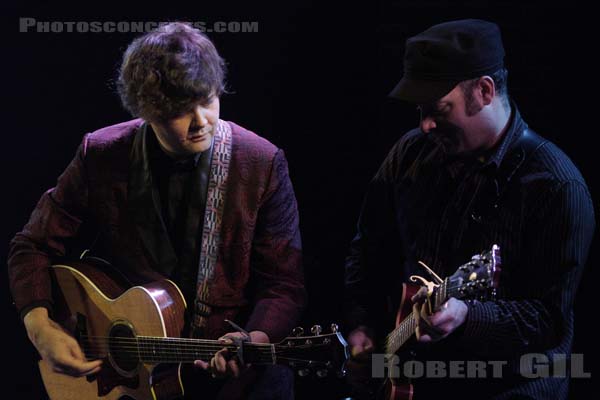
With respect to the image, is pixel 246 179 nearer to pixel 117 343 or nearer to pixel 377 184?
pixel 377 184

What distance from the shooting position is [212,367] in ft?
10.1

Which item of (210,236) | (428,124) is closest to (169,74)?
(210,236)

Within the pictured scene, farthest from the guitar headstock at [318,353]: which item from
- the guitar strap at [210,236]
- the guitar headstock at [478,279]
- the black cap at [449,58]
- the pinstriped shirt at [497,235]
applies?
the black cap at [449,58]

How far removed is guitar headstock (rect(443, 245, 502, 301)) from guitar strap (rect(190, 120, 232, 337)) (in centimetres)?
102

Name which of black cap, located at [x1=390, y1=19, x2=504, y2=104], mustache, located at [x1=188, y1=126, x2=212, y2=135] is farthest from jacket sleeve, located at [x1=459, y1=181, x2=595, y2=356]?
mustache, located at [x1=188, y1=126, x2=212, y2=135]

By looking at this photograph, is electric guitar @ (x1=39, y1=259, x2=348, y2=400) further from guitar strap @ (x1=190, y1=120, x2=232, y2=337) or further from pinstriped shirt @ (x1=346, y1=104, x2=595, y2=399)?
pinstriped shirt @ (x1=346, y1=104, x2=595, y2=399)

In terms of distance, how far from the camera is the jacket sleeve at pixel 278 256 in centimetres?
323

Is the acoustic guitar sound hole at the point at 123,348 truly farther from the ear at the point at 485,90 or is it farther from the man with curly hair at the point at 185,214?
the ear at the point at 485,90

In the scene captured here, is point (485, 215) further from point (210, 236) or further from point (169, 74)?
point (169, 74)

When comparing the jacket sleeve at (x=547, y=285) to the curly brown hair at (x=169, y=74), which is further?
the curly brown hair at (x=169, y=74)

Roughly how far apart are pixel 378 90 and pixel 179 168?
1.01 metres

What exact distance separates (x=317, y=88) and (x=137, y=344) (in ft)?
4.62

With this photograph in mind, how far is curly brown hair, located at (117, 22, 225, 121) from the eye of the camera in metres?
3.09

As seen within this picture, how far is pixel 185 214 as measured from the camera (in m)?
3.35
